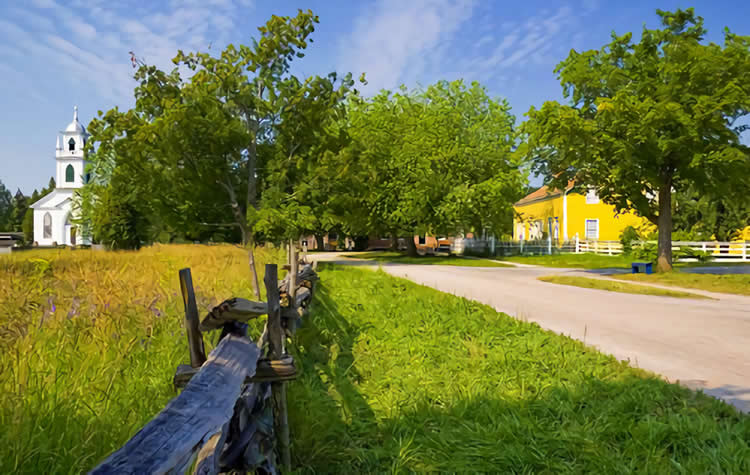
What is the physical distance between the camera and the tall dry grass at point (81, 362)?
86.4 inches

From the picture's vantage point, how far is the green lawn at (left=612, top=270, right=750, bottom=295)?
1423cm

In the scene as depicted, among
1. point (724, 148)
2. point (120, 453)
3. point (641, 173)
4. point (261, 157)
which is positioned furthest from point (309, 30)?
point (120, 453)

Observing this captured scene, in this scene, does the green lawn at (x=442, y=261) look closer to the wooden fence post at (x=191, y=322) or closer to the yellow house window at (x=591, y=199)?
the yellow house window at (x=591, y=199)

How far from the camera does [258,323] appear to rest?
5.60 m

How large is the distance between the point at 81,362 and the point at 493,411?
11.6ft

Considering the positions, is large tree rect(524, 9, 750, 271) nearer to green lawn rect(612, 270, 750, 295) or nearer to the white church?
green lawn rect(612, 270, 750, 295)

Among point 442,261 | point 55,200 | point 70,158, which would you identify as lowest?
point 442,261

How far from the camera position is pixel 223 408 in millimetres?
1769

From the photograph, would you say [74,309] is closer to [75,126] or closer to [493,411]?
[493,411]

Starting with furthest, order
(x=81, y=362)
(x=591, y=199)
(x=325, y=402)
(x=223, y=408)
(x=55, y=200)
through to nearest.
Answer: (x=55, y=200)
(x=591, y=199)
(x=325, y=402)
(x=81, y=362)
(x=223, y=408)

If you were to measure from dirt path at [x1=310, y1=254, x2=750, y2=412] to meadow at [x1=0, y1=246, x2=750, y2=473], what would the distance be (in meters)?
0.64

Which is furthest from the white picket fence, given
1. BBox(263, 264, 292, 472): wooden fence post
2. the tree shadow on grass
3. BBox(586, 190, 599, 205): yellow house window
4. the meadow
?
BBox(263, 264, 292, 472): wooden fence post

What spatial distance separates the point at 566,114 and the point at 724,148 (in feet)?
17.0

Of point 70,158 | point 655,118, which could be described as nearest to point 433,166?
point 655,118
